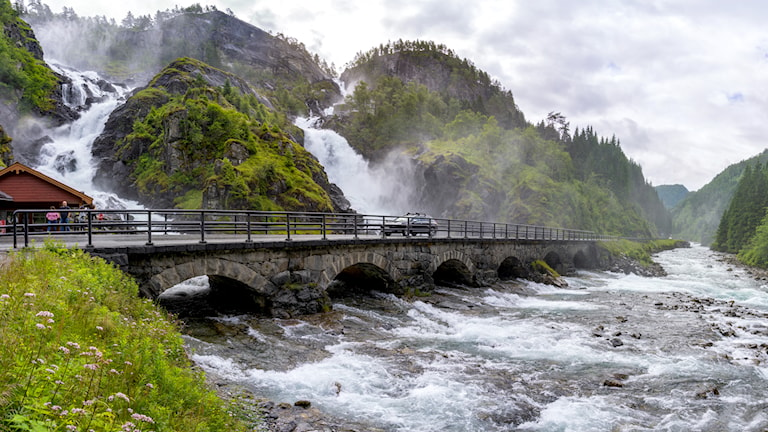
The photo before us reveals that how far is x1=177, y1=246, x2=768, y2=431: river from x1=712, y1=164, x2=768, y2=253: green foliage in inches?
2751

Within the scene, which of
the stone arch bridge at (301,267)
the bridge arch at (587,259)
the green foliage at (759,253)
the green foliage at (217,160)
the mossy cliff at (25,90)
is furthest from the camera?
the mossy cliff at (25,90)

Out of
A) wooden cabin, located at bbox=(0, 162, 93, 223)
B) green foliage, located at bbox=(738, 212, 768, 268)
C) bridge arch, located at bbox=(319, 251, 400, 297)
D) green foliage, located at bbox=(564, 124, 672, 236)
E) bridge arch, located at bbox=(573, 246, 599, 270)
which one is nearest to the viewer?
bridge arch, located at bbox=(319, 251, 400, 297)

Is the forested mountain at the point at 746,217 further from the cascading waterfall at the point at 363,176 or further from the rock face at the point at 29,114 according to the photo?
the rock face at the point at 29,114

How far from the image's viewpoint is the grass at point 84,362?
12.4 ft

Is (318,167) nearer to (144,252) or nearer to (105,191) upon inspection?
(105,191)

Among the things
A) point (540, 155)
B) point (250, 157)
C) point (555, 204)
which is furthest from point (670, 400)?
point (540, 155)

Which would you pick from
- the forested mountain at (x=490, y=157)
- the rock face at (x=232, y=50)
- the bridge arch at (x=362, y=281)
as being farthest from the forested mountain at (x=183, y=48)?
the bridge arch at (x=362, y=281)

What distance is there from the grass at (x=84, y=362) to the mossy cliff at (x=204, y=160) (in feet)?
109

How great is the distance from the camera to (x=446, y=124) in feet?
346

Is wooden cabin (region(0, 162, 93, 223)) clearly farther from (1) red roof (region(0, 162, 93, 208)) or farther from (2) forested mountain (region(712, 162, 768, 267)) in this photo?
(2) forested mountain (region(712, 162, 768, 267))

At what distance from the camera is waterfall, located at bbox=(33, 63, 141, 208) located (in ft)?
162

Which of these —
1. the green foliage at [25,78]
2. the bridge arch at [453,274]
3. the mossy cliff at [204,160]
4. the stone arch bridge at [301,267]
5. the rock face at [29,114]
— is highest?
the green foliage at [25,78]

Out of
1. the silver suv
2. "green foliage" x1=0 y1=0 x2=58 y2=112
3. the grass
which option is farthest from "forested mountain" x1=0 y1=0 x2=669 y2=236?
the grass

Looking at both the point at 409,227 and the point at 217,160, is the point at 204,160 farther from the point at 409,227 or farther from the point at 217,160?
the point at 409,227
